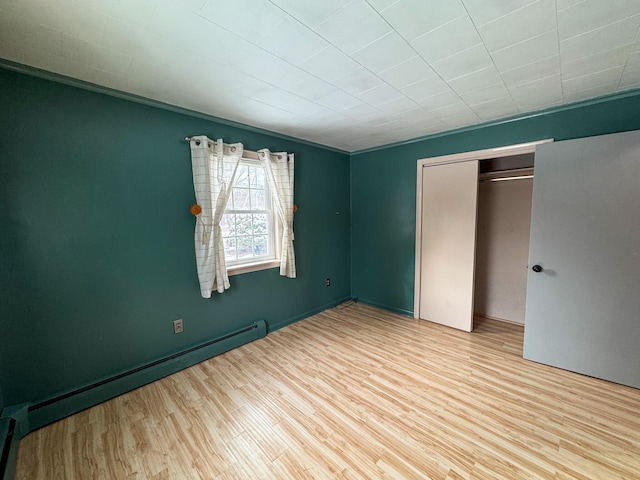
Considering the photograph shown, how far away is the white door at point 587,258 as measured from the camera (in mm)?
1929

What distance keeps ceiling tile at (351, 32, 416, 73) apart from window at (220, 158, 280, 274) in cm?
164

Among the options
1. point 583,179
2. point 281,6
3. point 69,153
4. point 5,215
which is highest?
point 281,6

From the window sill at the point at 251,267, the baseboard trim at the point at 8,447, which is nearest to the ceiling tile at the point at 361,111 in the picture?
the window sill at the point at 251,267

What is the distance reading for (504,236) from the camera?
10.6 feet

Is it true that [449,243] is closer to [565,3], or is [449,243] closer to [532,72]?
[532,72]

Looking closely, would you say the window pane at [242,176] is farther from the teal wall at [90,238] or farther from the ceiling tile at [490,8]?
the ceiling tile at [490,8]

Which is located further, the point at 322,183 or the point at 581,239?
the point at 322,183

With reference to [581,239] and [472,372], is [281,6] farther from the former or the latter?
[472,372]

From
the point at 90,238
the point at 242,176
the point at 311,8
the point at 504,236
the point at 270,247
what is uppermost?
the point at 311,8

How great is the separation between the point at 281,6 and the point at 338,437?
2367 mm

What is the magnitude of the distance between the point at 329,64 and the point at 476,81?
3.63 ft

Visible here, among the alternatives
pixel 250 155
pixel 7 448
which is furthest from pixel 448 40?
pixel 7 448

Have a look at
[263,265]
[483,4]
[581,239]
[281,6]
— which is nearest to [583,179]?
[581,239]

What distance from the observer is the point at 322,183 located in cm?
353
